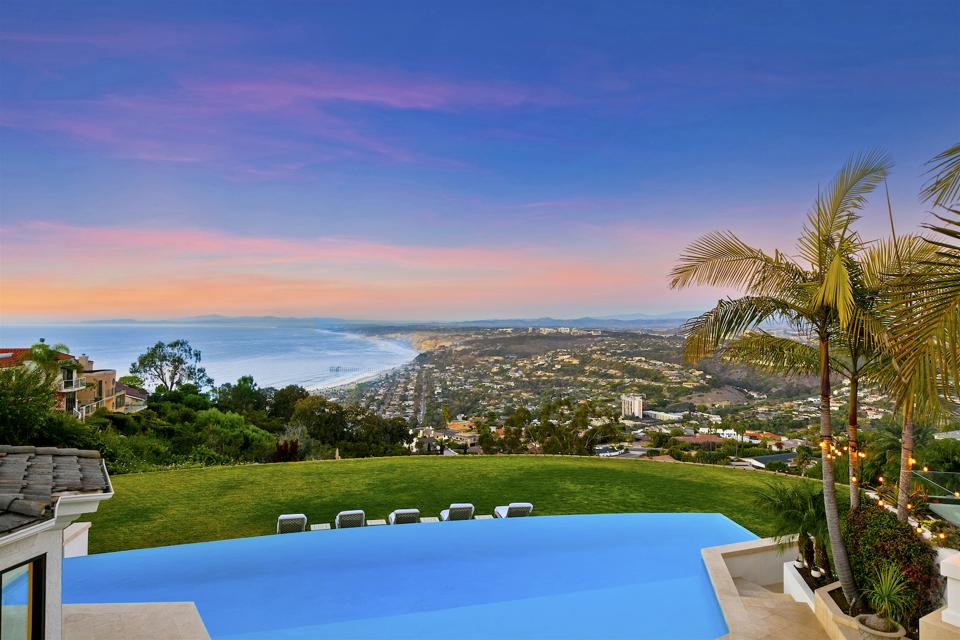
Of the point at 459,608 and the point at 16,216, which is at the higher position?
the point at 16,216

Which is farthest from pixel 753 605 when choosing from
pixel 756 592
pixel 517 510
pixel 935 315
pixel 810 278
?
pixel 935 315

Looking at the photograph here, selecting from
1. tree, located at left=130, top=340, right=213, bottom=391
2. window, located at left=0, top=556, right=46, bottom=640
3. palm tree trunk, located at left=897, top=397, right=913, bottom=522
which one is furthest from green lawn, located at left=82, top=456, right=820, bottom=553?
tree, located at left=130, top=340, right=213, bottom=391

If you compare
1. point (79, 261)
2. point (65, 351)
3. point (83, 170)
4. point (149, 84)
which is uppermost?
point (149, 84)

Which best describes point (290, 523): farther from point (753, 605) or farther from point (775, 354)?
point (775, 354)

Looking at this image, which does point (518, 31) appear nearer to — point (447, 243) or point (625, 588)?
point (447, 243)

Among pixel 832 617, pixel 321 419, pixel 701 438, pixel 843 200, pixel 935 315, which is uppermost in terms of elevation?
pixel 843 200

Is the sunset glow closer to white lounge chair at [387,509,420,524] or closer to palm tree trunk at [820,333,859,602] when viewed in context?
palm tree trunk at [820,333,859,602]

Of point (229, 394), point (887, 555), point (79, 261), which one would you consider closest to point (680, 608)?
point (887, 555)
